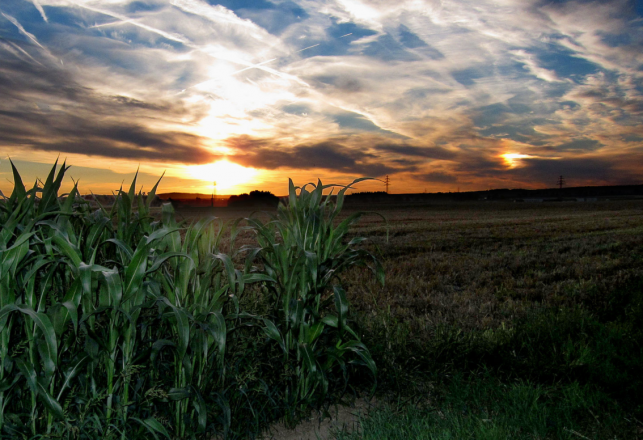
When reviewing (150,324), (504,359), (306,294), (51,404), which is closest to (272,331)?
(306,294)

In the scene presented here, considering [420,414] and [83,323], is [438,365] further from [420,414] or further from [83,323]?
[83,323]

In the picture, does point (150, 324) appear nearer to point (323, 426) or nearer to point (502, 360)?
point (323, 426)

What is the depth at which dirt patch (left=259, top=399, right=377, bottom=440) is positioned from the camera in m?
3.08

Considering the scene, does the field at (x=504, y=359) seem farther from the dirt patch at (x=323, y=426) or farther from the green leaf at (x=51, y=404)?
the green leaf at (x=51, y=404)

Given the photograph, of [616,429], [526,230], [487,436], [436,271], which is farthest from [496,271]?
[526,230]

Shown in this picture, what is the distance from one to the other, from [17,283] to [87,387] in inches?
29.1

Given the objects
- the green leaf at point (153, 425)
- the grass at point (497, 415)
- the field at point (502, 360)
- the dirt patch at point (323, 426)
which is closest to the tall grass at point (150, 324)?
the green leaf at point (153, 425)

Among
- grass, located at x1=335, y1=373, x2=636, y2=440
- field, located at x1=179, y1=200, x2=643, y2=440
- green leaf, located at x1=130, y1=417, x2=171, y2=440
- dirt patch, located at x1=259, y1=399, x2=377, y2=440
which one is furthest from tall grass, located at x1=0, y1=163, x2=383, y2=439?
field, located at x1=179, y1=200, x2=643, y2=440

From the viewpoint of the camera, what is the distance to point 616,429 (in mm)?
3229

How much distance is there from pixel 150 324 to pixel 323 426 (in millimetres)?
1401

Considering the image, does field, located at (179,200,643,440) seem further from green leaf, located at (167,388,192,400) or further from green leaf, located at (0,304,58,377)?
green leaf, located at (0,304,58,377)

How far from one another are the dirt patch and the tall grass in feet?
0.36

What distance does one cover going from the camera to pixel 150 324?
3.00 m

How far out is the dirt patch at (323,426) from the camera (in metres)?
3.08
